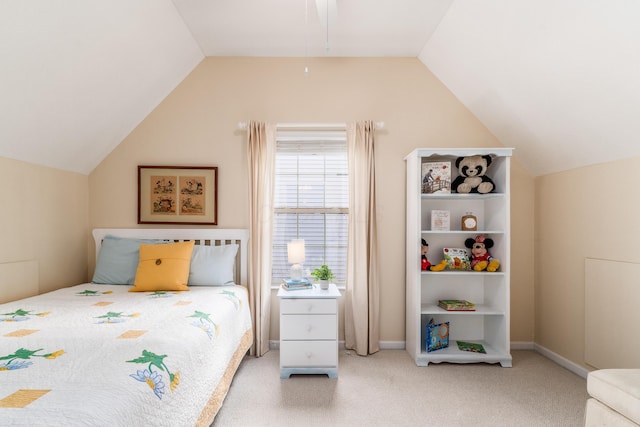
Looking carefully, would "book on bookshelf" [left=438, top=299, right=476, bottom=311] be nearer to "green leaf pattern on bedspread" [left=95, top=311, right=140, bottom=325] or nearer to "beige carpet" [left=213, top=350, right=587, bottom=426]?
"beige carpet" [left=213, top=350, right=587, bottom=426]

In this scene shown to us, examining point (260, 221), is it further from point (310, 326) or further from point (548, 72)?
point (548, 72)

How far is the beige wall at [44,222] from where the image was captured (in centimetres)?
255

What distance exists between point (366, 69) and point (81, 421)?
3.23m

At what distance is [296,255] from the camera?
3.00 meters

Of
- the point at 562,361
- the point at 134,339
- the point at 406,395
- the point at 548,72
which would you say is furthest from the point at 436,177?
the point at 134,339

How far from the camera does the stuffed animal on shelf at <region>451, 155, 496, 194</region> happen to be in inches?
122

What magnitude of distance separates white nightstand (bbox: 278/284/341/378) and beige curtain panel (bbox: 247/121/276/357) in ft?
1.64

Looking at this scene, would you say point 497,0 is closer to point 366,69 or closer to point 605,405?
point 366,69

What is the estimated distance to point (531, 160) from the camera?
321 cm

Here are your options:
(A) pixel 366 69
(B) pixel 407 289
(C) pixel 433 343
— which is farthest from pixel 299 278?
(A) pixel 366 69

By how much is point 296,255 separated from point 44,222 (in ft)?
6.61

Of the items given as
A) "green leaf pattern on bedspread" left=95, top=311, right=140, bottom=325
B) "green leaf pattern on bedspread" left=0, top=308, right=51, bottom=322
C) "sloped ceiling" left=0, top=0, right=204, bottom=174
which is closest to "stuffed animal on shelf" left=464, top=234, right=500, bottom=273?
"green leaf pattern on bedspread" left=95, top=311, right=140, bottom=325

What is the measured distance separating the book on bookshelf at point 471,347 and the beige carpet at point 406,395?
133mm

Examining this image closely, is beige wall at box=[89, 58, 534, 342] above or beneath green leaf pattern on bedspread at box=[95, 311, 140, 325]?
above
